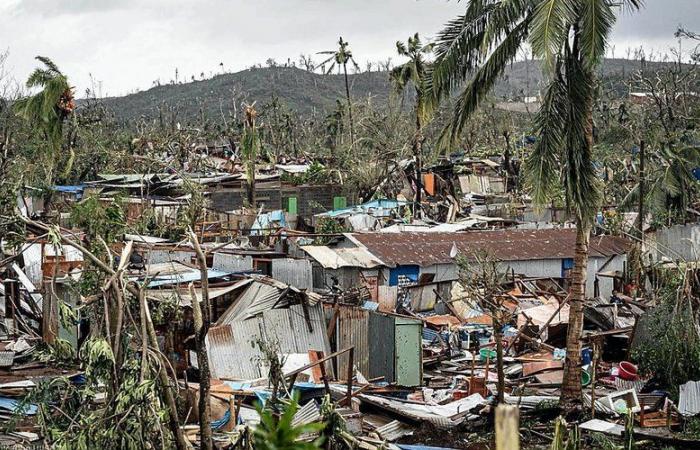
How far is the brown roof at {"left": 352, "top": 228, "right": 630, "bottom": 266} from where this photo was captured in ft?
72.5

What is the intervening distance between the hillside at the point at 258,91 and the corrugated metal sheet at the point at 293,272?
66683 mm

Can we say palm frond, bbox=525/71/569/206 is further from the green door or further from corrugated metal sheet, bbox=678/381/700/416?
corrugated metal sheet, bbox=678/381/700/416

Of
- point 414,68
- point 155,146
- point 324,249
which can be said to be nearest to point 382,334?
point 324,249

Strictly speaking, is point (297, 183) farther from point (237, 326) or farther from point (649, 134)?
point (237, 326)

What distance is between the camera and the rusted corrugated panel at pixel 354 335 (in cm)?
1552

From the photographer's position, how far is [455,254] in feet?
72.6

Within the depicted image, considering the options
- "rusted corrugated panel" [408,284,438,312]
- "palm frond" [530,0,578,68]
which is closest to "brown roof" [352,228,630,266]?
"rusted corrugated panel" [408,284,438,312]

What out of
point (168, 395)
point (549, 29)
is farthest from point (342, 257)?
point (168, 395)

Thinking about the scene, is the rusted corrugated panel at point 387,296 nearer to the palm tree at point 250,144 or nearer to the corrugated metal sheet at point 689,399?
the corrugated metal sheet at point 689,399

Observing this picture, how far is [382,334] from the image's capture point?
1521 centimetres

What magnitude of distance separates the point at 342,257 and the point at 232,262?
8.78 feet

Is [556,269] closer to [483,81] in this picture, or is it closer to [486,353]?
[486,353]

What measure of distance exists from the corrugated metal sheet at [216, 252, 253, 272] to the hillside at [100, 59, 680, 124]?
66276 mm

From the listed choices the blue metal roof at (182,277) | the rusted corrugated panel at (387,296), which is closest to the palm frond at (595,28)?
the blue metal roof at (182,277)
